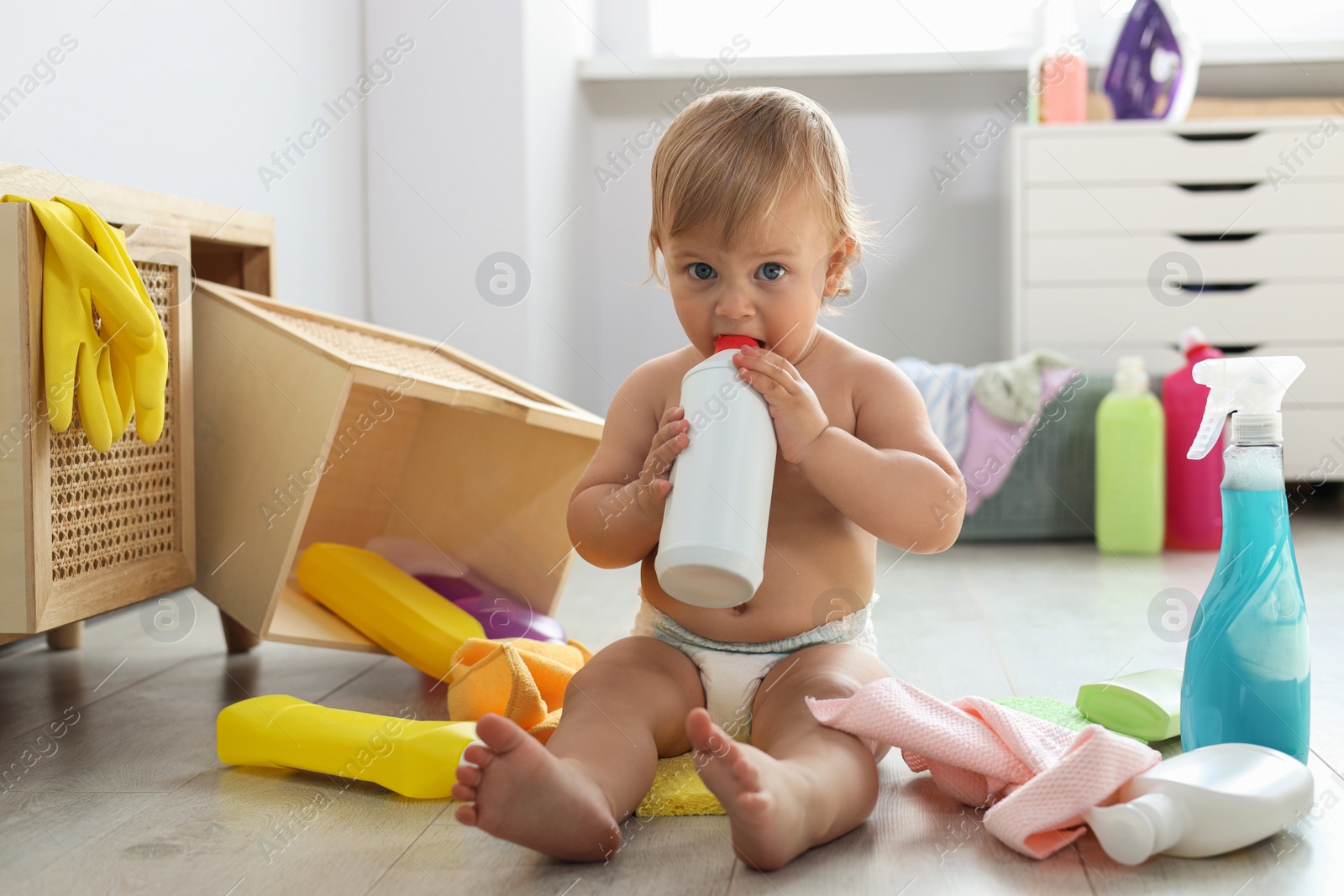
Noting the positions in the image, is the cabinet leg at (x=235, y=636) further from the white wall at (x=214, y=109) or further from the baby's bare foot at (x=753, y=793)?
the baby's bare foot at (x=753, y=793)

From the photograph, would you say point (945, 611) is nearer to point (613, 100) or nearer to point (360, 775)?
point (360, 775)

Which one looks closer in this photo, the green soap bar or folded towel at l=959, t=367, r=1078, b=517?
the green soap bar

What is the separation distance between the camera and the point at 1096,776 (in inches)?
24.4

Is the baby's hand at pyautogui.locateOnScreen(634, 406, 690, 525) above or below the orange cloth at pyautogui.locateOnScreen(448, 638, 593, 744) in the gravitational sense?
above

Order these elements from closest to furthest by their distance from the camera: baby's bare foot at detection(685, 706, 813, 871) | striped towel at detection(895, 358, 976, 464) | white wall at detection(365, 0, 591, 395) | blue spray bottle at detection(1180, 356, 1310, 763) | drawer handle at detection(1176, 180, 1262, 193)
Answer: baby's bare foot at detection(685, 706, 813, 871), blue spray bottle at detection(1180, 356, 1310, 763), striped towel at detection(895, 358, 976, 464), white wall at detection(365, 0, 591, 395), drawer handle at detection(1176, 180, 1262, 193)

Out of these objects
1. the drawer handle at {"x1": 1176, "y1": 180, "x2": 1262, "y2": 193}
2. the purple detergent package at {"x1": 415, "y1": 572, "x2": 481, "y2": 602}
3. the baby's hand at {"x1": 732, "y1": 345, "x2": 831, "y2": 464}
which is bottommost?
the purple detergent package at {"x1": 415, "y1": 572, "x2": 481, "y2": 602}

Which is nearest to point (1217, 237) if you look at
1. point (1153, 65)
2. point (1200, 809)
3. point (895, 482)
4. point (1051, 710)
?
point (1153, 65)

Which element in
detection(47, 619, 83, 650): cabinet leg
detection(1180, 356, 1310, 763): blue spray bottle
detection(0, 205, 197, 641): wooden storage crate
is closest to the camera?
detection(1180, 356, 1310, 763): blue spray bottle

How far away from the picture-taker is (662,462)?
70 centimetres

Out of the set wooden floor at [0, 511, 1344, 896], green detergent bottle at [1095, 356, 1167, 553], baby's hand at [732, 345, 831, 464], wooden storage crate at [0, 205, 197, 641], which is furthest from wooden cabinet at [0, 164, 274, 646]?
green detergent bottle at [1095, 356, 1167, 553]

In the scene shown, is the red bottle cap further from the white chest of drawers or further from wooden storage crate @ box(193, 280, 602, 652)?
the white chest of drawers

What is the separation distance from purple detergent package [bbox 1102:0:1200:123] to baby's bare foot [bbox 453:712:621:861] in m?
1.98

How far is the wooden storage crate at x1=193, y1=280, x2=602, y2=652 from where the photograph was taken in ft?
3.19

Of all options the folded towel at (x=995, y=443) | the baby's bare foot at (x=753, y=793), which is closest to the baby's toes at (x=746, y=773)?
the baby's bare foot at (x=753, y=793)
